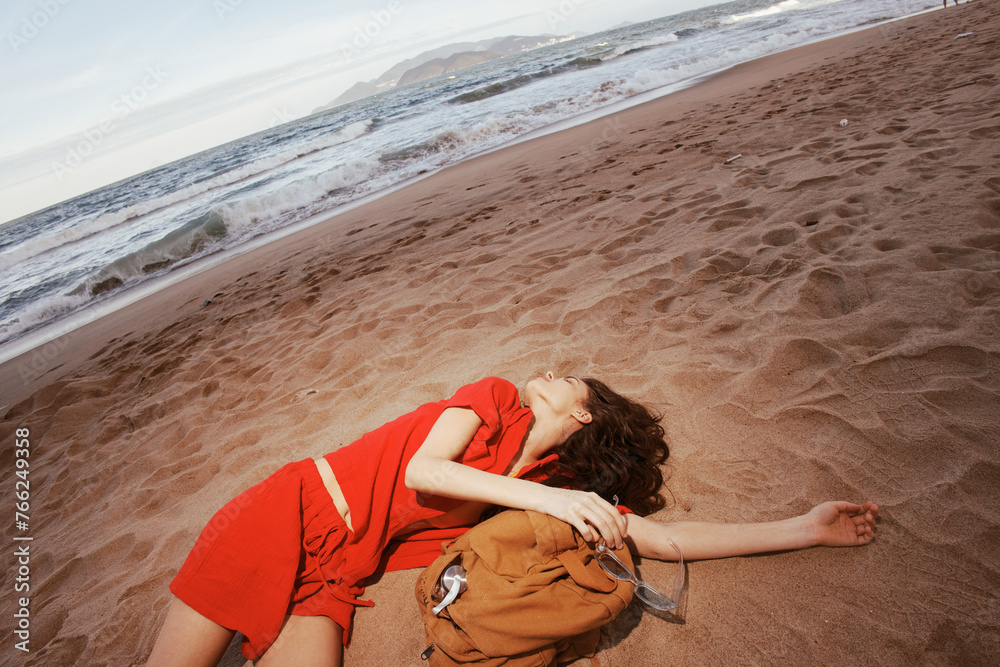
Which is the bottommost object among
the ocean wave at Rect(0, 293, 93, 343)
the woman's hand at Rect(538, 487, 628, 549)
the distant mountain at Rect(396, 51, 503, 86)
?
the woman's hand at Rect(538, 487, 628, 549)

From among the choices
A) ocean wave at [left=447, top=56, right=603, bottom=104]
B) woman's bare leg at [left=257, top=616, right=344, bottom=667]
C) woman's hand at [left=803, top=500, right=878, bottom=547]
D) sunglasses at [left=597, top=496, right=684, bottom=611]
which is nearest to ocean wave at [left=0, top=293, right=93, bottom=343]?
woman's bare leg at [left=257, top=616, right=344, bottom=667]

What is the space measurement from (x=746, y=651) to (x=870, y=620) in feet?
1.31

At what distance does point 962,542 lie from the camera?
1.59 m

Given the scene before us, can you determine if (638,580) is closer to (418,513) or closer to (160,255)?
(418,513)

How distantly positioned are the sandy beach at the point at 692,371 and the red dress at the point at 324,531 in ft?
0.80

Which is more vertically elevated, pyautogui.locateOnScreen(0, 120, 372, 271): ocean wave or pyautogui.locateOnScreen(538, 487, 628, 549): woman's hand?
pyautogui.locateOnScreen(0, 120, 372, 271): ocean wave

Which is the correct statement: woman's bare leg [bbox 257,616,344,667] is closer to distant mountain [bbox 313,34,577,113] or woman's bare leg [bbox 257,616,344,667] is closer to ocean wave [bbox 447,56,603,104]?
ocean wave [bbox 447,56,603,104]

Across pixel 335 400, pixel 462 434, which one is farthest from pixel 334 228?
pixel 462 434

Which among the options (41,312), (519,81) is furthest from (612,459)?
(519,81)

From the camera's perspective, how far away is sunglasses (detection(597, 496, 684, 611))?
1.60m

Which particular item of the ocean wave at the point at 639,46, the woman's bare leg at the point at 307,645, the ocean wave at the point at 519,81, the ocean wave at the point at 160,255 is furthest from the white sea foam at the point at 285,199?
the ocean wave at the point at 639,46

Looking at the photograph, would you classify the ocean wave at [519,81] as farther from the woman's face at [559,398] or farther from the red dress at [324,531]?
the red dress at [324,531]

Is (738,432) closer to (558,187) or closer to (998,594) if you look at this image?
(998,594)

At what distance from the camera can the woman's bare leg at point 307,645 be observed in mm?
1756
